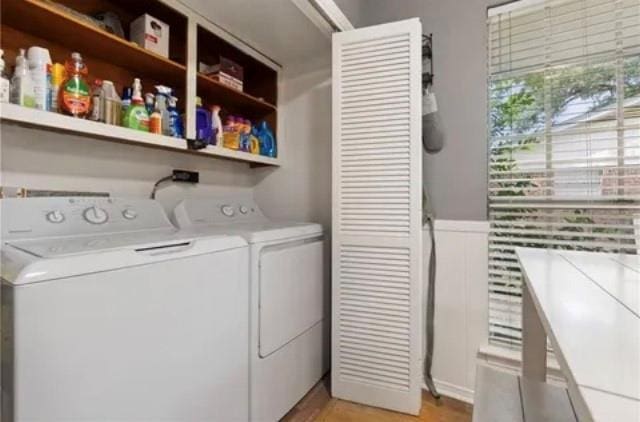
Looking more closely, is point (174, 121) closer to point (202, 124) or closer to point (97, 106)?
point (202, 124)

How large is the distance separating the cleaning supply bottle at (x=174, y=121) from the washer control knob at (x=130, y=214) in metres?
0.41

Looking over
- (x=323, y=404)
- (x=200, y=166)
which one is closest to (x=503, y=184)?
(x=323, y=404)

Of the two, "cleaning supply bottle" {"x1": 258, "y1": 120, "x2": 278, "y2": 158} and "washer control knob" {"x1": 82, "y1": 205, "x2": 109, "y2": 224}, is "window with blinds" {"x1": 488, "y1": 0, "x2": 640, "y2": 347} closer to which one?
"cleaning supply bottle" {"x1": 258, "y1": 120, "x2": 278, "y2": 158}

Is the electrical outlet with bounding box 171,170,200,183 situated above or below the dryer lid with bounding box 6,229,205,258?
above

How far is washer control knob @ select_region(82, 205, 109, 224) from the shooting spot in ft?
4.39

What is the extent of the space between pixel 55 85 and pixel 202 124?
2.23ft

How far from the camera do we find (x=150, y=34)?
1.58 meters

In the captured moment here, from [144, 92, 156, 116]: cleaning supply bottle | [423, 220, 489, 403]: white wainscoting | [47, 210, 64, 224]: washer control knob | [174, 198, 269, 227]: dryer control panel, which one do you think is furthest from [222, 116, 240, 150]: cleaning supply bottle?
[423, 220, 489, 403]: white wainscoting

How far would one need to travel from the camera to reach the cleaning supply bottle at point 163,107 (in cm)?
164

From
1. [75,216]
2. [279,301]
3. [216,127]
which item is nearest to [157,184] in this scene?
[216,127]

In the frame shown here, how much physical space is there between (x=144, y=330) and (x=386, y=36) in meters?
1.75

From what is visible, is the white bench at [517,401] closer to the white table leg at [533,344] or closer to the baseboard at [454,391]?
the white table leg at [533,344]

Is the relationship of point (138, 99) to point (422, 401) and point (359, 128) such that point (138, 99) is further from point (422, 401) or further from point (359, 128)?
point (422, 401)

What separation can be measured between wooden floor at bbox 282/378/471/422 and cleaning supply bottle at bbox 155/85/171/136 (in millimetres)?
1588
